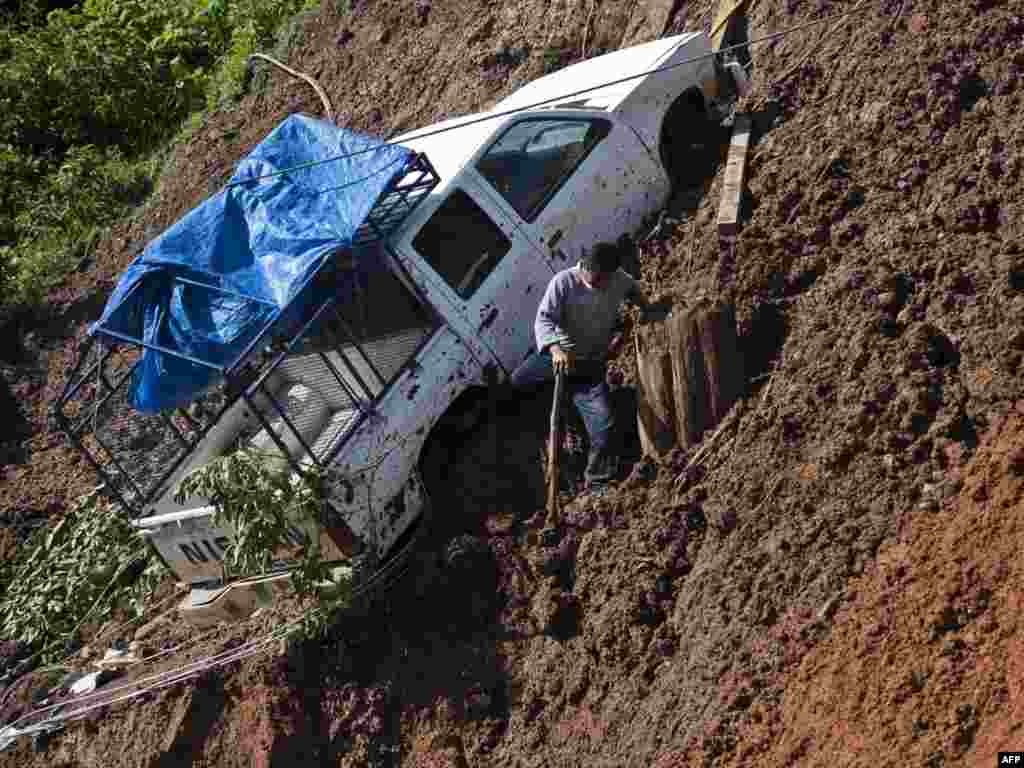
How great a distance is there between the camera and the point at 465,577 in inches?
316

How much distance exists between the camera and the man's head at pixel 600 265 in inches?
306

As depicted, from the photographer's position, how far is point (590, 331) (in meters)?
8.01

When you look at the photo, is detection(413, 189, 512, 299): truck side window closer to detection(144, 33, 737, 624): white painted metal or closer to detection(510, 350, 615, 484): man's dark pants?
detection(144, 33, 737, 624): white painted metal

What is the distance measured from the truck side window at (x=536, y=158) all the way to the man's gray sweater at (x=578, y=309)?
91 centimetres

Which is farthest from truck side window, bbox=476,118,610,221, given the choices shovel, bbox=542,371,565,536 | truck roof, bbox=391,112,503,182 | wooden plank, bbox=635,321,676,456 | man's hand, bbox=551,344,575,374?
wooden plank, bbox=635,321,676,456

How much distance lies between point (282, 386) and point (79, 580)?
2.26 m

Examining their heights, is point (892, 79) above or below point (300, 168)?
below

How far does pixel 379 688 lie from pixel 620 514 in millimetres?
1869

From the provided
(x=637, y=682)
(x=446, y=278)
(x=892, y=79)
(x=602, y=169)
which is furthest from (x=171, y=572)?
(x=892, y=79)

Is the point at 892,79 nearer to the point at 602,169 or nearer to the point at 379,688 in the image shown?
the point at 602,169

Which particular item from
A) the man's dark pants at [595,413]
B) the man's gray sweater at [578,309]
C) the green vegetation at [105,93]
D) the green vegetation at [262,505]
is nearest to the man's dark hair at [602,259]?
the man's gray sweater at [578,309]

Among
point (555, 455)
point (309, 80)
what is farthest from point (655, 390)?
point (309, 80)

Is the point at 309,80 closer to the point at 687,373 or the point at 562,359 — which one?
the point at 562,359

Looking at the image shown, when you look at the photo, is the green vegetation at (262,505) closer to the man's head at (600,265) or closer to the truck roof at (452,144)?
the man's head at (600,265)
